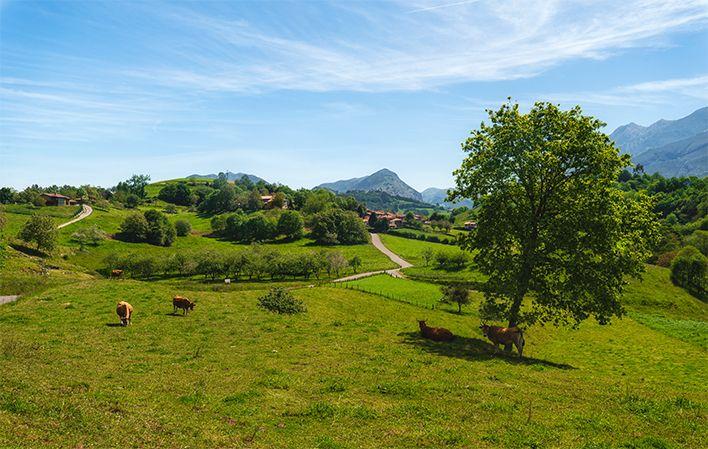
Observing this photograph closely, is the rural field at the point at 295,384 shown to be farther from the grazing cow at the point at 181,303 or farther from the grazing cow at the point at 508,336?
the grazing cow at the point at 508,336

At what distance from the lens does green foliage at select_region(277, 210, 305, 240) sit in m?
183

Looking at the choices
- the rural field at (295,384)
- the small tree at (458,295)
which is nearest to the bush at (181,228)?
the rural field at (295,384)

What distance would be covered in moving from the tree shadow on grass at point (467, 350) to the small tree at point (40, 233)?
366 ft

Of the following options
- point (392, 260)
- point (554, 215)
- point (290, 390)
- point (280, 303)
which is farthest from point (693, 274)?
point (290, 390)

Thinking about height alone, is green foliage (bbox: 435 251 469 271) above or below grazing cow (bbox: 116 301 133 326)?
below

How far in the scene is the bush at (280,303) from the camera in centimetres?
3947

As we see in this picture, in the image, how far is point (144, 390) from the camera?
58.2 ft

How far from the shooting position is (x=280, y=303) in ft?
131

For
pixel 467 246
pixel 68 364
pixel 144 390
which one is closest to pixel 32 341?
pixel 68 364

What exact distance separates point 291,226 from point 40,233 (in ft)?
306

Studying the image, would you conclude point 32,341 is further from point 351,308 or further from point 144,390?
point 351,308

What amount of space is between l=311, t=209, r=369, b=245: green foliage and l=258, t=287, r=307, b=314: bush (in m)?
134

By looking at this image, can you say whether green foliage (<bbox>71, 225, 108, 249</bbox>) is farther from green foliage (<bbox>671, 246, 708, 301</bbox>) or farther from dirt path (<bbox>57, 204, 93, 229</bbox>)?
green foliage (<bbox>671, 246, 708, 301</bbox>)


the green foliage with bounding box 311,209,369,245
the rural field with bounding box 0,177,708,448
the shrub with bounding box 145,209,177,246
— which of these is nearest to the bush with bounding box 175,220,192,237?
the shrub with bounding box 145,209,177,246
